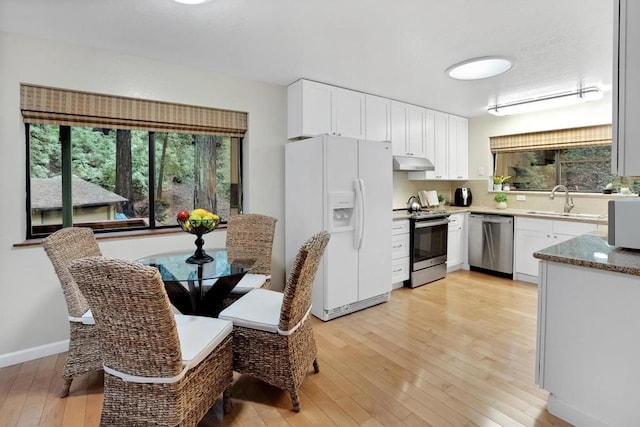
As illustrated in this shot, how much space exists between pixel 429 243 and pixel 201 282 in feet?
10.4

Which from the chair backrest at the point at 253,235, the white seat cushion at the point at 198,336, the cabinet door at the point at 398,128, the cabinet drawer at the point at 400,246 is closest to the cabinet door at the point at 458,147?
the cabinet door at the point at 398,128

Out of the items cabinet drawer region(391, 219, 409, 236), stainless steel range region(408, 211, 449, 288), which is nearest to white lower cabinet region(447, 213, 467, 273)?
stainless steel range region(408, 211, 449, 288)

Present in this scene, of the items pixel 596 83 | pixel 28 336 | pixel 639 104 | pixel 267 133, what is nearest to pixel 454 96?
pixel 596 83

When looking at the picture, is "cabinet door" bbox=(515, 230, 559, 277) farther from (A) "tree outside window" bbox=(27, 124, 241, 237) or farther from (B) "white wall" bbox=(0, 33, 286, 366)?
(B) "white wall" bbox=(0, 33, 286, 366)

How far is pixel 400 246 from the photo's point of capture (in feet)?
13.6

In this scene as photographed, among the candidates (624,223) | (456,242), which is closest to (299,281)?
(624,223)

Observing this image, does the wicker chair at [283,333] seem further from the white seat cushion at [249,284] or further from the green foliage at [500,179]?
the green foliage at [500,179]

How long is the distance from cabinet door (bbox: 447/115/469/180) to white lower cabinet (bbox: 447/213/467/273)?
75 centimetres

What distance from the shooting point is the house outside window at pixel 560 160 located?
4262 millimetres

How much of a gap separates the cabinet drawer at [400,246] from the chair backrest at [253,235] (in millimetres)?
1675

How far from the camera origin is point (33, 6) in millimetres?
2074

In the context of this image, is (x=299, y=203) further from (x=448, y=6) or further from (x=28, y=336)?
(x=28, y=336)

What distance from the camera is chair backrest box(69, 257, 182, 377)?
136cm

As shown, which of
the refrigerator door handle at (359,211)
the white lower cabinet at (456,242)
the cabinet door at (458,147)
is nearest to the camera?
the refrigerator door handle at (359,211)
